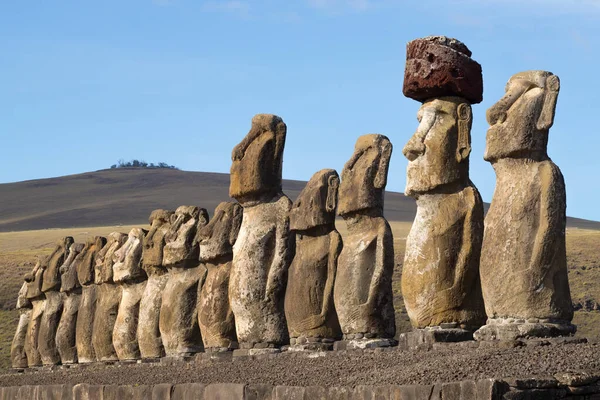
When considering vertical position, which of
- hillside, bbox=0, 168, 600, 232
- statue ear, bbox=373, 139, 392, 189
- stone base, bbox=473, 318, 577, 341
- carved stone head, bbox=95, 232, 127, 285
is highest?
hillside, bbox=0, 168, 600, 232

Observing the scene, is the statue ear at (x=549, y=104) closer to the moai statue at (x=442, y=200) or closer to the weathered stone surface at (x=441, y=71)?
the moai statue at (x=442, y=200)

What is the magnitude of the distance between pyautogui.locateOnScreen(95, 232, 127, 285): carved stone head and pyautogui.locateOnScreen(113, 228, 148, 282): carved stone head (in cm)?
35

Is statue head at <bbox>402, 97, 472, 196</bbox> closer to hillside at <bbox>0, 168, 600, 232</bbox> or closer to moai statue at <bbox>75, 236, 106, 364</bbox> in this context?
moai statue at <bbox>75, 236, 106, 364</bbox>

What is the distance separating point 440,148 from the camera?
46.3ft

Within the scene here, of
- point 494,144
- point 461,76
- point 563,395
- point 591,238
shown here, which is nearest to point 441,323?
point 494,144

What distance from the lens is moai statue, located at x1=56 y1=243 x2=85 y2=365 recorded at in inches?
972

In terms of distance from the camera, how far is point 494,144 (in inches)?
526

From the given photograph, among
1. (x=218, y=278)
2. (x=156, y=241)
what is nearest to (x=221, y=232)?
(x=218, y=278)

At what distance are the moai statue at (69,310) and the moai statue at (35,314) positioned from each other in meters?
1.23

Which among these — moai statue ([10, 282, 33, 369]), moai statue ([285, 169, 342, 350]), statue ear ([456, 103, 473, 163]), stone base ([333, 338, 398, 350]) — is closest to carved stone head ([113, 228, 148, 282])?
moai statue ([285, 169, 342, 350])

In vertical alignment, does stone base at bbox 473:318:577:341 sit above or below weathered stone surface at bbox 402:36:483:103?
below

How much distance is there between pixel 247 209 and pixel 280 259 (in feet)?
3.70

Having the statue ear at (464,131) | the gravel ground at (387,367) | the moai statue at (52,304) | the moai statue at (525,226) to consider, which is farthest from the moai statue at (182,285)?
the moai statue at (525,226)

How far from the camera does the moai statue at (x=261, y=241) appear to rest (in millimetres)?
17281
